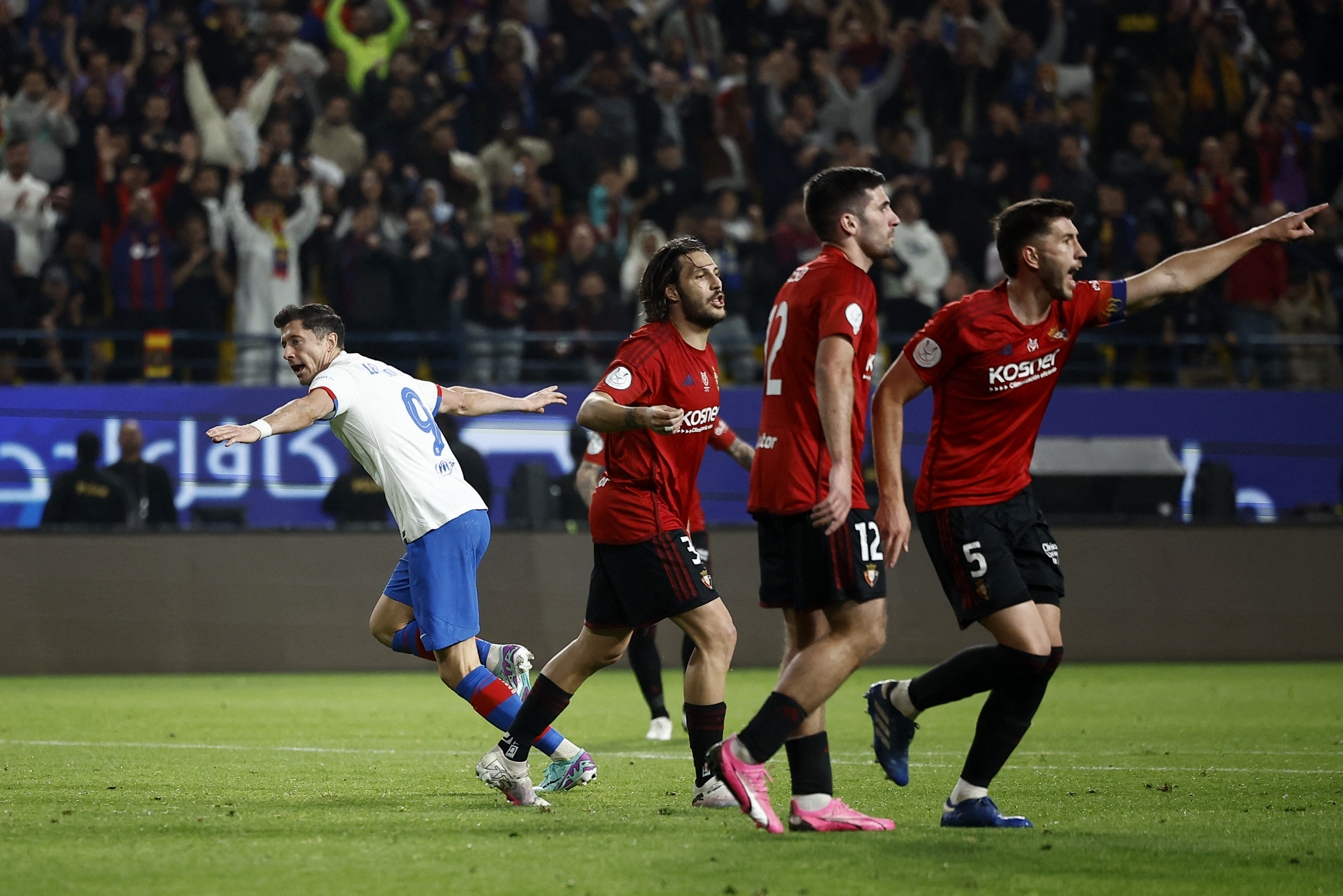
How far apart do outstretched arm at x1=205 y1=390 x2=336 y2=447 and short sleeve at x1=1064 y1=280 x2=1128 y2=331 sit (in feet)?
9.66

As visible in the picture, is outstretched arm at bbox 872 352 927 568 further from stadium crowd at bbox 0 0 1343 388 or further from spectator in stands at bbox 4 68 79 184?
spectator in stands at bbox 4 68 79 184

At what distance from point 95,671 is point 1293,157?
1475cm

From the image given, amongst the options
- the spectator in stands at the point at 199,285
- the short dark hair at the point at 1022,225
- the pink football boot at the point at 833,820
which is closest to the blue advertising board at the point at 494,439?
the spectator in stands at the point at 199,285

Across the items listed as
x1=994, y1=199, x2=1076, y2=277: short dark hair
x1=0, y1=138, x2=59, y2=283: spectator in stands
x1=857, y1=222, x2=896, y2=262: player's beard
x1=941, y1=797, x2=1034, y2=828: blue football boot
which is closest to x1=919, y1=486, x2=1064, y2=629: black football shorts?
x1=941, y1=797, x2=1034, y2=828: blue football boot

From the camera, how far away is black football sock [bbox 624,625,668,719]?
9.94m

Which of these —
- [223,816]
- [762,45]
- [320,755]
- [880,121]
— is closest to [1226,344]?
[880,121]

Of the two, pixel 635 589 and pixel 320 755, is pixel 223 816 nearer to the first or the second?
pixel 635 589

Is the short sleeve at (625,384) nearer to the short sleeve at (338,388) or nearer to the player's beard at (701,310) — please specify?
the player's beard at (701,310)

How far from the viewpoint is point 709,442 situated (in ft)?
28.1

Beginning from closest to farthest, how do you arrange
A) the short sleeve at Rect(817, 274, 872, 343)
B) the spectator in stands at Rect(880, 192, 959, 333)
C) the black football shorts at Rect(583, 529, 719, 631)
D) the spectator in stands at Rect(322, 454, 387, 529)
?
1. the short sleeve at Rect(817, 274, 872, 343)
2. the black football shorts at Rect(583, 529, 719, 631)
3. the spectator in stands at Rect(322, 454, 387, 529)
4. the spectator in stands at Rect(880, 192, 959, 333)

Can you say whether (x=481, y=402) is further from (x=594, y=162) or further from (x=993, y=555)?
(x=594, y=162)

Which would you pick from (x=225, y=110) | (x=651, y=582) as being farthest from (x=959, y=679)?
(x=225, y=110)

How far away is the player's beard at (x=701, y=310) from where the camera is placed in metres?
6.35

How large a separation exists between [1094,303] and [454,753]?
14.8 ft
